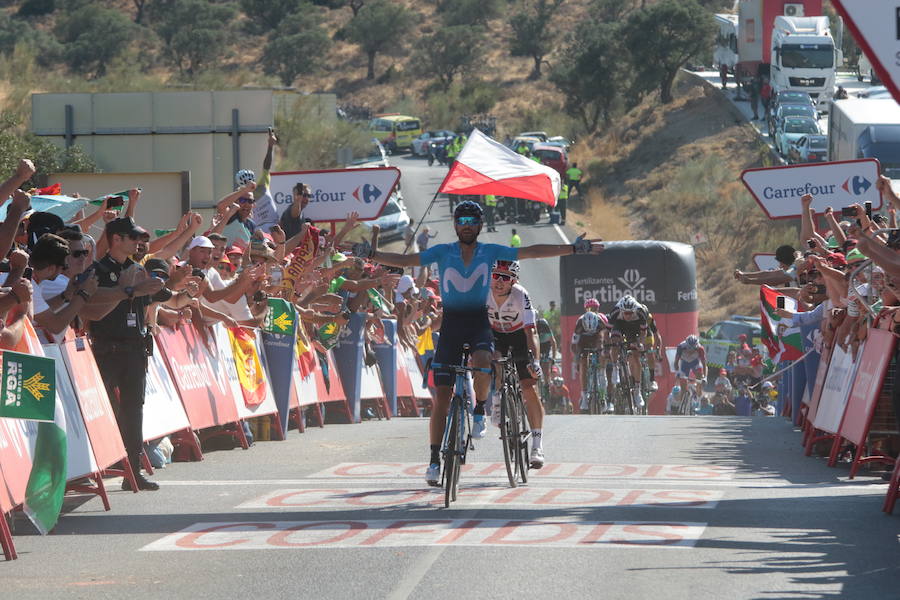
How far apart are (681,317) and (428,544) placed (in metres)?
23.0

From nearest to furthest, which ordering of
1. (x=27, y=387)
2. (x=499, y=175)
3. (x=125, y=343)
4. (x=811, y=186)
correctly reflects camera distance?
(x=27, y=387), (x=125, y=343), (x=499, y=175), (x=811, y=186)

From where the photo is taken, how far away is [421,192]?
7531 centimetres

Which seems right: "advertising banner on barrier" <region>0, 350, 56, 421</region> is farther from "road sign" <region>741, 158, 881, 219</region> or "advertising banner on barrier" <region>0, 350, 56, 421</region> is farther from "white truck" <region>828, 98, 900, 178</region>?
"white truck" <region>828, 98, 900, 178</region>

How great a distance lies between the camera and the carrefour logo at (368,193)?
2114cm

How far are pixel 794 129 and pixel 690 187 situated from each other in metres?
12.4

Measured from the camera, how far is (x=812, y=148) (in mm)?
58719

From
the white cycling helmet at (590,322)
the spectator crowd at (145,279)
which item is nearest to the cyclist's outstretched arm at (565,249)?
the spectator crowd at (145,279)

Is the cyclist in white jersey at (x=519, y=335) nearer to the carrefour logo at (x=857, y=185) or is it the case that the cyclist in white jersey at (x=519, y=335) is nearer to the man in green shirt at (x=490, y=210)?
the carrefour logo at (x=857, y=185)

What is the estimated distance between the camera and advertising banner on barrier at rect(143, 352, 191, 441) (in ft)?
41.9

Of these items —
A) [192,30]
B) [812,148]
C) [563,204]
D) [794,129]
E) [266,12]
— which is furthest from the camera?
[266,12]

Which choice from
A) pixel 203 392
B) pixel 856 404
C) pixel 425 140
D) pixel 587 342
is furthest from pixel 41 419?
pixel 425 140

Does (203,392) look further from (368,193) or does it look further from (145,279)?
(368,193)

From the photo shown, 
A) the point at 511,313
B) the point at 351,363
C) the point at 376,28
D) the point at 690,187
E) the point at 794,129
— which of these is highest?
the point at 376,28

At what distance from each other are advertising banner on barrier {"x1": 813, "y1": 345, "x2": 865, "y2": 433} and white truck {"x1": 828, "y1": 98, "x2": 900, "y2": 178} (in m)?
21.3
